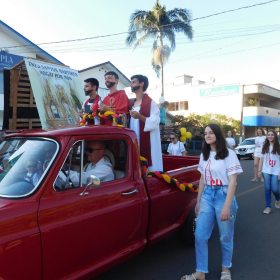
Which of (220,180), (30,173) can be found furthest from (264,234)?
(30,173)

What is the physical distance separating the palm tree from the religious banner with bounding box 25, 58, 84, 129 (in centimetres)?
2118

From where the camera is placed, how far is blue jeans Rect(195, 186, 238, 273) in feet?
13.4

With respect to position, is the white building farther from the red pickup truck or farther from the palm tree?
the red pickup truck

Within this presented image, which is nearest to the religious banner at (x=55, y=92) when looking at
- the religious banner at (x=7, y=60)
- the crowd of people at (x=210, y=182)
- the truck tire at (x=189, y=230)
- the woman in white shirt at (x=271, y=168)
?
the crowd of people at (x=210, y=182)

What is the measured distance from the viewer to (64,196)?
3.27 meters

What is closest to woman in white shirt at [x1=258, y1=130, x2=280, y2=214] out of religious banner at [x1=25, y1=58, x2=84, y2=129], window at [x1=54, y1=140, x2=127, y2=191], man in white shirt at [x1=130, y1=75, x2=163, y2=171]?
man in white shirt at [x1=130, y1=75, x2=163, y2=171]

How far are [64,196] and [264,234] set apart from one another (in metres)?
4.00

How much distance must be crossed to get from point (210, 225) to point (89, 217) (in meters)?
1.47

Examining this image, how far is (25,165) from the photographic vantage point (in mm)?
3250

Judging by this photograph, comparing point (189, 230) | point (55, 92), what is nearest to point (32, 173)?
point (189, 230)

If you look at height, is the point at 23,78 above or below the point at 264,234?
above

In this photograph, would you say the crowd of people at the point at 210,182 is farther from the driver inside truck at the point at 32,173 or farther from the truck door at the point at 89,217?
the driver inside truck at the point at 32,173

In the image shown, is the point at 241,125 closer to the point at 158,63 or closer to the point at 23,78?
the point at 158,63

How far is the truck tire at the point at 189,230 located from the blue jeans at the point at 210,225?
0.95m
